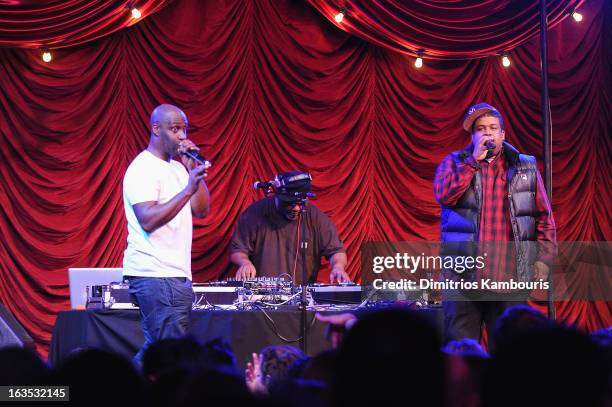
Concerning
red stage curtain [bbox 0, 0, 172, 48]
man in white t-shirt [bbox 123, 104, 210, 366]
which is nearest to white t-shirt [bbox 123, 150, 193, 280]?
man in white t-shirt [bbox 123, 104, 210, 366]

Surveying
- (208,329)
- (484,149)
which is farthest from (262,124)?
(484,149)

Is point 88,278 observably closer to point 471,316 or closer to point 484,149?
point 471,316

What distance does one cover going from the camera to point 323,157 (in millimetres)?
9008

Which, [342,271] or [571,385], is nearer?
[571,385]

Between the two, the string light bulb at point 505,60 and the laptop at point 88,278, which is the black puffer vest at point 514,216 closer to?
the laptop at point 88,278

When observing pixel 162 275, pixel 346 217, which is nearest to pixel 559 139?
pixel 346 217

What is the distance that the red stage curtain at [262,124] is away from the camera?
8.10 metres

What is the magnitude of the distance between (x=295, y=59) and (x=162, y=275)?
4.36 m

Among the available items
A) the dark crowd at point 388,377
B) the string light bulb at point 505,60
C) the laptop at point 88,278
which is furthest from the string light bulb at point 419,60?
the dark crowd at point 388,377

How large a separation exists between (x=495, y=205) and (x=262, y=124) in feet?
12.4

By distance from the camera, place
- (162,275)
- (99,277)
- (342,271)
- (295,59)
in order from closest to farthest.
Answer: (162,275) < (99,277) < (342,271) < (295,59)

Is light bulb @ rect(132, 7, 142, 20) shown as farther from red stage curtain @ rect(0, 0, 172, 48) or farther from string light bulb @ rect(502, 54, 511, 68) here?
string light bulb @ rect(502, 54, 511, 68)

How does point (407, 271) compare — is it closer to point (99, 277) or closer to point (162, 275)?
point (99, 277)

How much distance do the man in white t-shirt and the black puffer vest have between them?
1710mm
